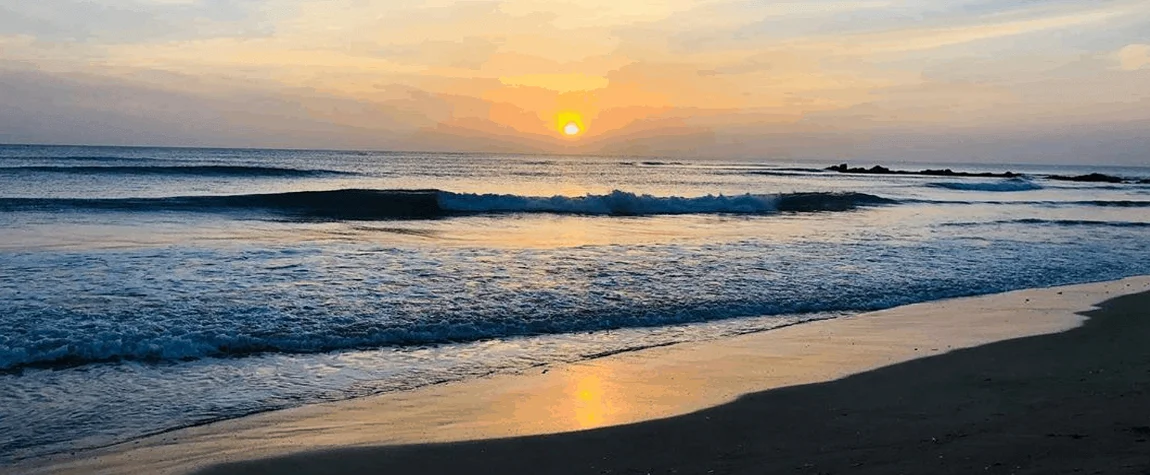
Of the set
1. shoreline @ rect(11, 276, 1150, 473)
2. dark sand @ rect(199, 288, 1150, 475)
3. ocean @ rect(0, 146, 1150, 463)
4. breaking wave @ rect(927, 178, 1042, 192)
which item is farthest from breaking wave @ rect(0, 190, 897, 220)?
breaking wave @ rect(927, 178, 1042, 192)

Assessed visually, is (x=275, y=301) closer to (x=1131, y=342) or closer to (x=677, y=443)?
(x=677, y=443)

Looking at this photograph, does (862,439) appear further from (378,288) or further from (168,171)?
(168,171)

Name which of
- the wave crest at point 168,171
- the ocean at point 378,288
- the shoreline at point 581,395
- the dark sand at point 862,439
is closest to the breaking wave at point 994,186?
the ocean at point 378,288

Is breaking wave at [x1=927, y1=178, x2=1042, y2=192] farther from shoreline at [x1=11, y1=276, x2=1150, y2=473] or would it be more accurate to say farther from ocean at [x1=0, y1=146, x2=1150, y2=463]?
shoreline at [x1=11, y1=276, x2=1150, y2=473]

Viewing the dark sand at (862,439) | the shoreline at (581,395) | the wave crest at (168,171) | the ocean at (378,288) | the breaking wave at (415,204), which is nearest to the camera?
the dark sand at (862,439)

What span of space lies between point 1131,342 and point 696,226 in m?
15.6

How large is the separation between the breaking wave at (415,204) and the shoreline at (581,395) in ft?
60.4

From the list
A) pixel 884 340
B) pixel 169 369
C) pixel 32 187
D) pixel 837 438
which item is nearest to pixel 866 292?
pixel 884 340

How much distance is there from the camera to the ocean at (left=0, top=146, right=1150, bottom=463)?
21.1 feet

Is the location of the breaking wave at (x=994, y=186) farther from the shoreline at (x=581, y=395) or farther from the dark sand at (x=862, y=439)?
the dark sand at (x=862, y=439)

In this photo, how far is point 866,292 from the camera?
11.6 m

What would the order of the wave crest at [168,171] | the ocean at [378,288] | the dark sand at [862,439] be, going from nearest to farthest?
the dark sand at [862,439] → the ocean at [378,288] → the wave crest at [168,171]

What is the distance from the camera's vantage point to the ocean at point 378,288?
6.43 meters

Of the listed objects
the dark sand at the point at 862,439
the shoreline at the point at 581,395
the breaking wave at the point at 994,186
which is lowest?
the shoreline at the point at 581,395
